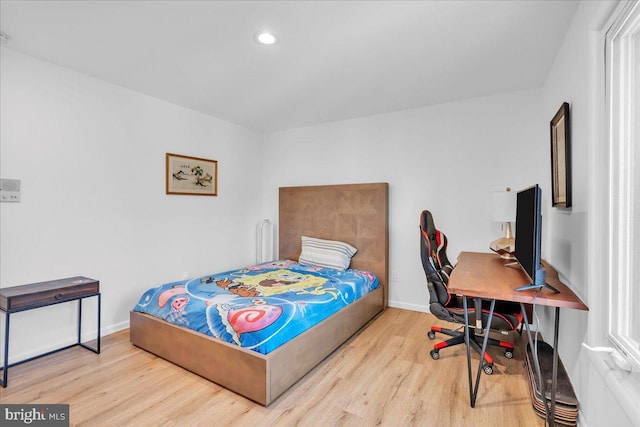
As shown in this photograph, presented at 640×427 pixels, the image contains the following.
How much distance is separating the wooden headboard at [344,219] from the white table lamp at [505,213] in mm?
1233

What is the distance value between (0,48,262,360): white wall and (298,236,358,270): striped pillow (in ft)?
4.00

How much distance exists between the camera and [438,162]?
3.51m

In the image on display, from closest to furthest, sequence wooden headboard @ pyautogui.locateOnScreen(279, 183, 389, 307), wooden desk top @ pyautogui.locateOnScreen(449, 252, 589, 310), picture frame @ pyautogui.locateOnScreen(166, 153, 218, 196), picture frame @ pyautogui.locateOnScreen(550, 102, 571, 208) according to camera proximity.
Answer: wooden desk top @ pyautogui.locateOnScreen(449, 252, 589, 310)
picture frame @ pyautogui.locateOnScreen(550, 102, 571, 208)
picture frame @ pyautogui.locateOnScreen(166, 153, 218, 196)
wooden headboard @ pyautogui.locateOnScreen(279, 183, 389, 307)

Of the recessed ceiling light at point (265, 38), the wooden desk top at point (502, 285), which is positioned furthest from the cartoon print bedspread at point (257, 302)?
the recessed ceiling light at point (265, 38)

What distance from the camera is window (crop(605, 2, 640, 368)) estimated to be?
1.25m

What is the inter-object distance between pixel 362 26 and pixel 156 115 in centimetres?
251

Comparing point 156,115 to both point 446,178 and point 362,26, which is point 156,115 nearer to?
point 362,26

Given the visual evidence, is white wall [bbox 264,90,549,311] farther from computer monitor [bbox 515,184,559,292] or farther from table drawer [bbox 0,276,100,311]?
table drawer [bbox 0,276,100,311]

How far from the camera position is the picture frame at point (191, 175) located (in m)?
3.54

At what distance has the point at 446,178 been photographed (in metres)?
3.46

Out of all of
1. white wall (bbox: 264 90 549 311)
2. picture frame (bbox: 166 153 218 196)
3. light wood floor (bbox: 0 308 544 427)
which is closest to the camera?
light wood floor (bbox: 0 308 544 427)

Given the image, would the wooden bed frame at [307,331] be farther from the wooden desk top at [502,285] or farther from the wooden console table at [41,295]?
the wooden desk top at [502,285]

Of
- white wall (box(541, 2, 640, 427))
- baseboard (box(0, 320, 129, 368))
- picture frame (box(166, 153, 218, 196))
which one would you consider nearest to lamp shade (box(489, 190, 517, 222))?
white wall (box(541, 2, 640, 427))

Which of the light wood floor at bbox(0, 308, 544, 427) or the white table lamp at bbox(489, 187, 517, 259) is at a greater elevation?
the white table lamp at bbox(489, 187, 517, 259)
